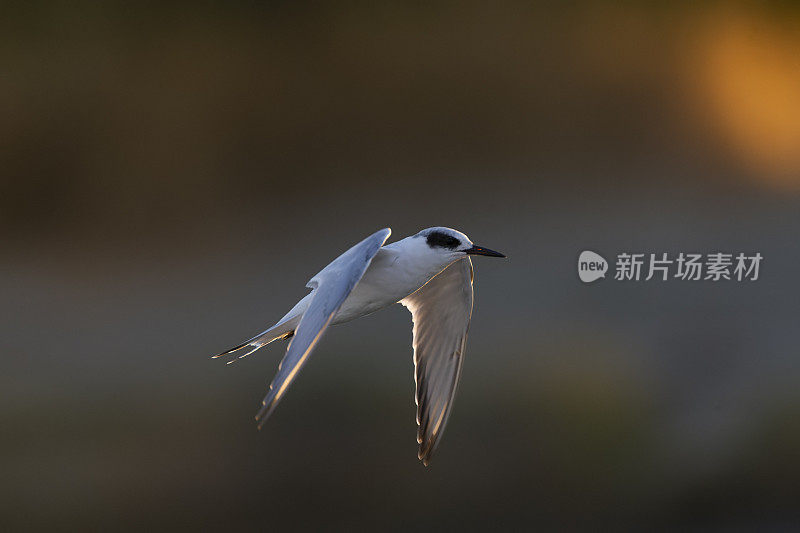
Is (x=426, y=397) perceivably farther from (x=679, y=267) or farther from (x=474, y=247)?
(x=679, y=267)

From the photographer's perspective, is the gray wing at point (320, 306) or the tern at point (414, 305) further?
the tern at point (414, 305)

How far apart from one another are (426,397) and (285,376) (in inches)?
29.7

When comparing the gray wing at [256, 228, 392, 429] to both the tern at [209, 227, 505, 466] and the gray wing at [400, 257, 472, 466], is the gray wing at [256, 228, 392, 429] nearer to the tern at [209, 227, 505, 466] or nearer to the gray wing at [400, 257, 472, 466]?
Result: the tern at [209, 227, 505, 466]

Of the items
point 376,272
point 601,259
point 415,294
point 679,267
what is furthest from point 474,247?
point 679,267

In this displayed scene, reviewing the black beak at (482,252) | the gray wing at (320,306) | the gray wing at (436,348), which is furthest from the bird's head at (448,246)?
the gray wing at (436,348)

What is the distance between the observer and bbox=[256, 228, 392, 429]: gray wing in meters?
1.02

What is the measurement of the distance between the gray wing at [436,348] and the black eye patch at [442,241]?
26 cm

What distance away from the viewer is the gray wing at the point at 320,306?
1.02 m

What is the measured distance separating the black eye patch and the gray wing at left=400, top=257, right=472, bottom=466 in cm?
26

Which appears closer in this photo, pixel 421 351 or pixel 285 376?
pixel 285 376

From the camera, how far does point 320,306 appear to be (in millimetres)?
1230

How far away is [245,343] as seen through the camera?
4.60 ft

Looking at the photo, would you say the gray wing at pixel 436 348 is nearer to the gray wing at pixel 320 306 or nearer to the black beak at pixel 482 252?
the black beak at pixel 482 252

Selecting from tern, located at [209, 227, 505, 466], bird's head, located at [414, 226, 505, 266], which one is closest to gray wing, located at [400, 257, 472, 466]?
tern, located at [209, 227, 505, 466]
